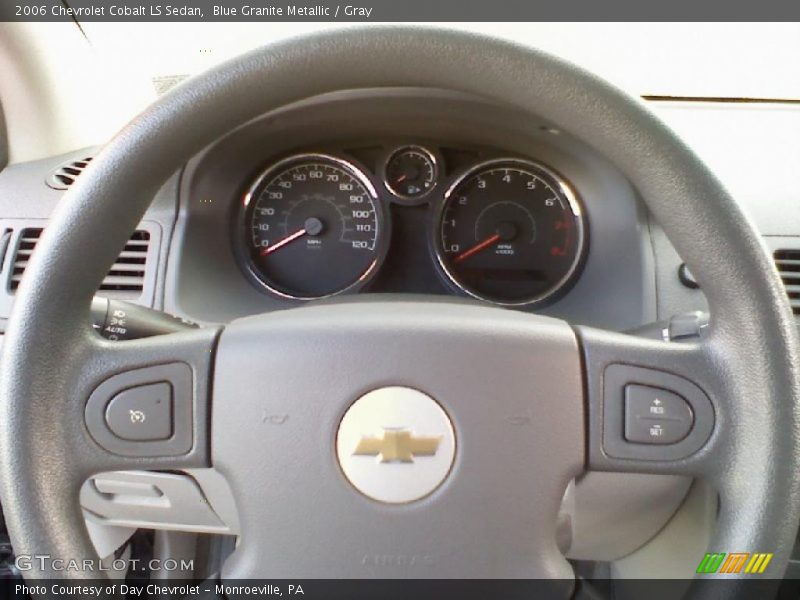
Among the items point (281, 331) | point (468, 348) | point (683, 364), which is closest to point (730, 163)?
point (683, 364)

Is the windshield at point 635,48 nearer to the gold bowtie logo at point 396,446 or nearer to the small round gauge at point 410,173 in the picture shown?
the small round gauge at point 410,173

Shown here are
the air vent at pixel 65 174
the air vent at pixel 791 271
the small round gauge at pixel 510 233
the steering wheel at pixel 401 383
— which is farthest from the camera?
the small round gauge at pixel 510 233

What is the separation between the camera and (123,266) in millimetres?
1411

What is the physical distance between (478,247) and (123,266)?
0.70 m

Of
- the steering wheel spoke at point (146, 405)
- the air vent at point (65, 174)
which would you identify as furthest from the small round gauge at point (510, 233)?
the steering wheel spoke at point (146, 405)

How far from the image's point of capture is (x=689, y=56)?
139 centimetres

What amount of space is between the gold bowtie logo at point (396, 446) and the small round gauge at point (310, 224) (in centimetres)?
83

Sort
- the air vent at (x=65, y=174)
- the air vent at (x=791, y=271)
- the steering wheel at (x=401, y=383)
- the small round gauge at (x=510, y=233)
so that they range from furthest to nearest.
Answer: the small round gauge at (x=510, y=233) < the air vent at (x=65, y=174) < the air vent at (x=791, y=271) < the steering wheel at (x=401, y=383)

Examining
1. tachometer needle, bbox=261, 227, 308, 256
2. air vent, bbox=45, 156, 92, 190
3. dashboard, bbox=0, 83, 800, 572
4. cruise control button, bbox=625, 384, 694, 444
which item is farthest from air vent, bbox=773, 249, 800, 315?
air vent, bbox=45, 156, 92, 190

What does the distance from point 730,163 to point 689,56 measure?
20cm

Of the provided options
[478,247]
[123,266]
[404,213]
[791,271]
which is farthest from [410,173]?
[791,271]

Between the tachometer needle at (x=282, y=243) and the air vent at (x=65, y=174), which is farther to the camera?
the tachometer needle at (x=282, y=243)

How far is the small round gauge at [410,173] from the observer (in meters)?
1.65

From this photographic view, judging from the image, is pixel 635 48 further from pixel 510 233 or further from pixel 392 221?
pixel 392 221
